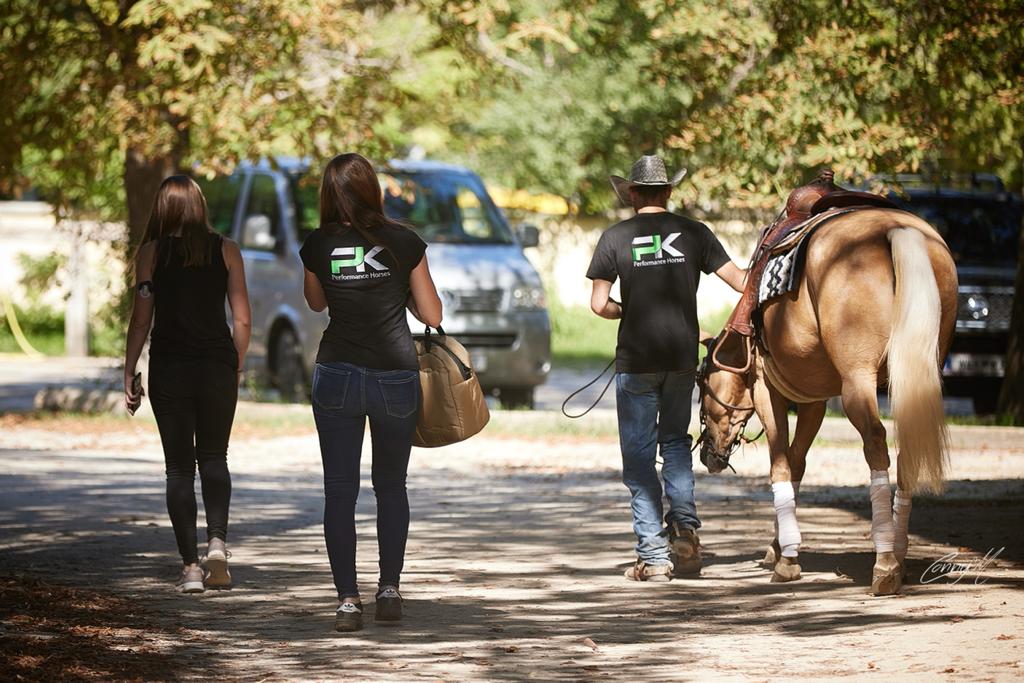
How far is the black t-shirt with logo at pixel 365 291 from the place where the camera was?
7402mm

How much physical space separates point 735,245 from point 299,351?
16913 millimetres

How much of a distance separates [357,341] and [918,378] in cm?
244

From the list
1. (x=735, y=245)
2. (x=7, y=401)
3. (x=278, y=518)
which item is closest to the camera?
(x=278, y=518)

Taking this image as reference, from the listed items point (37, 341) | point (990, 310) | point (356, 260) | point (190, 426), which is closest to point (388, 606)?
point (356, 260)

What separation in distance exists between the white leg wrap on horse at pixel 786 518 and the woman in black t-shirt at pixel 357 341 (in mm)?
2126

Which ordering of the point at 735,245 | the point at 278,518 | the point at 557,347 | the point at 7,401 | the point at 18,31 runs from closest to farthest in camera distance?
the point at 278,518
the point at 18,31
the point at 7,401
the point at 557,347
the point at 735,245

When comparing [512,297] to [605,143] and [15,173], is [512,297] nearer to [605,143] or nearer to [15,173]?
[15,173]

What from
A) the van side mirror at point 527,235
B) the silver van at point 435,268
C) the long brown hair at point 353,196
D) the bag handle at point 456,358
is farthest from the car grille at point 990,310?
the long brown hair at point 353,196

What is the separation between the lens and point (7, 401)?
20.0 meters

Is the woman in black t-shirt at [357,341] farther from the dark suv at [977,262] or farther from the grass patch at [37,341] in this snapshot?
the grass patch at [37,341]

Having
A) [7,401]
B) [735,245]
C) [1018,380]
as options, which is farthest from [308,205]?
[735,245]

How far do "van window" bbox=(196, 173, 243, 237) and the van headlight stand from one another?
140 inches

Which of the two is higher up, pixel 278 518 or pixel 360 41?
pixel 360 41

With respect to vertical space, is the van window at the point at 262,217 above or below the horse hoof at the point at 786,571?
above
